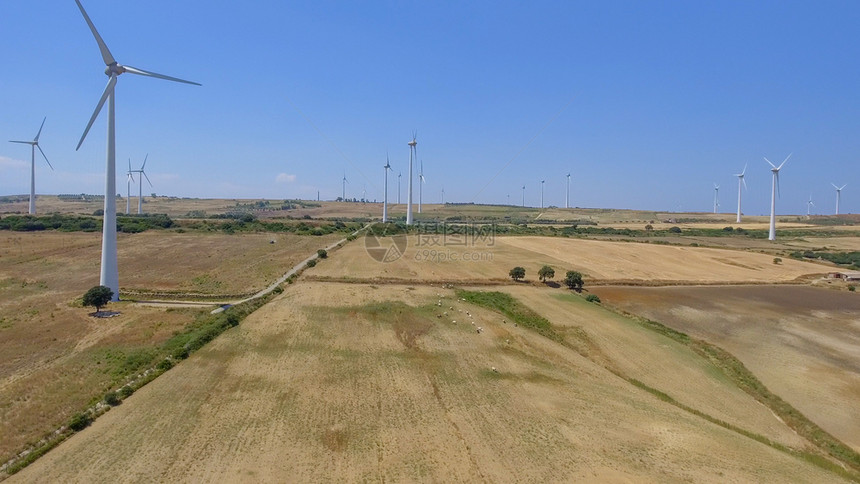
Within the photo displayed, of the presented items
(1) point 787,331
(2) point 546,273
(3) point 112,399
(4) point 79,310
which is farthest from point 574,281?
(4) point 79,310

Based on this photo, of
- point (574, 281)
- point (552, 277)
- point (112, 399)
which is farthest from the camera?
point (552, 277)

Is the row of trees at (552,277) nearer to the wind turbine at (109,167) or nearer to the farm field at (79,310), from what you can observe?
the farm field at (79,310)

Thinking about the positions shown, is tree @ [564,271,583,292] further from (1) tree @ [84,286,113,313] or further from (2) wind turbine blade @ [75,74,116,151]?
(2) wind turbine blade @ [75,74,116,151]

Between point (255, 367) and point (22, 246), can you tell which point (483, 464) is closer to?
point (255, 367)

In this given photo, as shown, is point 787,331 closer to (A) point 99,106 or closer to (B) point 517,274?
(B) point 517,274

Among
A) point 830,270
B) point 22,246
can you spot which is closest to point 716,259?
point 830,270

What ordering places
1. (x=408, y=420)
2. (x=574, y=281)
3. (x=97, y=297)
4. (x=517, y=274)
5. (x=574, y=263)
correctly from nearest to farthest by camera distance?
(x=408, y=420) → (x=97, y=297) → (x=574, y=281) → (x=517, y=274) → (x=574, y=263)
